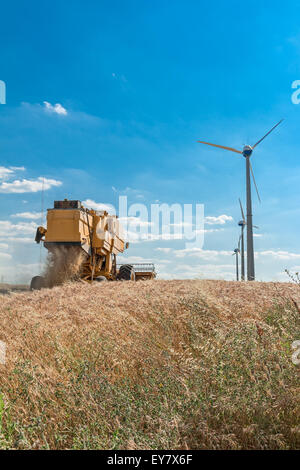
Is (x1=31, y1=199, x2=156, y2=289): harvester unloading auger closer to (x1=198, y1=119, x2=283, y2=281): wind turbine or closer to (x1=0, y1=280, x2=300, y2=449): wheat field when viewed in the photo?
(x1=198, y1=119, x2=283, y2=281): wind turbine

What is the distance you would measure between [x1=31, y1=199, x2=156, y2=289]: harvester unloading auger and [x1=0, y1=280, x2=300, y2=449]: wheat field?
35.2 ft

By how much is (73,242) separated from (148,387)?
12980 millimetres

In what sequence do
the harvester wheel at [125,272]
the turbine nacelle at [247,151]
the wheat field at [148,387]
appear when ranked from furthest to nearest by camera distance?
the turbine nacelle at [247,151], the harvester wheel at [125,272], the wheat field at [148,387]

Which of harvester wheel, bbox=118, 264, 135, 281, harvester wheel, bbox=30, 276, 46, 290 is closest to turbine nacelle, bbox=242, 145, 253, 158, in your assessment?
harvester wheel, bbox=118, 264, 135, 281

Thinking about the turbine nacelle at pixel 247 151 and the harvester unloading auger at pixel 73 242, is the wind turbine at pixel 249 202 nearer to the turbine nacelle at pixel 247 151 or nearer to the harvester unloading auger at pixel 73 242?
the turbine nacelle at pixel 247 151

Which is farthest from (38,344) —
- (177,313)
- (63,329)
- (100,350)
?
(177,313)

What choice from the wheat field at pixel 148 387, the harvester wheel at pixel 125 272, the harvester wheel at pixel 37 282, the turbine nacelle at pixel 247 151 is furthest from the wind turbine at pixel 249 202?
the wheat field at pixel 148 387

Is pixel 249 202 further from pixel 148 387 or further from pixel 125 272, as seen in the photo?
pixel 148 387

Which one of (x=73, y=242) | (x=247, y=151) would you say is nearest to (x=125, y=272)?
(x=73, y=242)

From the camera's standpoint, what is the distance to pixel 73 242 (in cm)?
1598

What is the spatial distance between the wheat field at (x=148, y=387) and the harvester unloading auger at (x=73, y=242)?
422 inches

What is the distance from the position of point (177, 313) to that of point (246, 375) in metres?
2.57

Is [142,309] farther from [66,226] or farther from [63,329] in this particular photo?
[66,226]

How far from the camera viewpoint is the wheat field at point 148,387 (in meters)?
2.69
